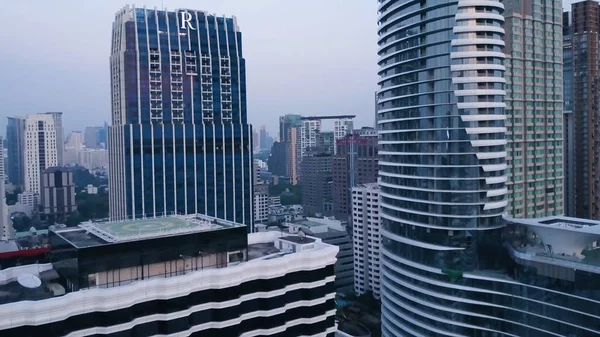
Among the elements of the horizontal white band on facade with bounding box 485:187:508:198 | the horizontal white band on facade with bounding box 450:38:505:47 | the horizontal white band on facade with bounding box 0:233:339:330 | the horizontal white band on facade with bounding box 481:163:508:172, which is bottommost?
the horizontal white band on facade with bounding box 0:233:339:330

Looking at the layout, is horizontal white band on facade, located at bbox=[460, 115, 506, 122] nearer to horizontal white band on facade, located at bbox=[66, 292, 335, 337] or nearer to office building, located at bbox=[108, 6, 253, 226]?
horizontal white band on facade, located at bbox=[66, 292, 335, 337]

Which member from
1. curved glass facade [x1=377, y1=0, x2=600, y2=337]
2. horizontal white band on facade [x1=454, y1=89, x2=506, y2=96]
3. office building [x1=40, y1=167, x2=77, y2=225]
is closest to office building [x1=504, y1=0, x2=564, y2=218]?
curved glass facade [x1=377, y1=0, x2=600, y2=337]

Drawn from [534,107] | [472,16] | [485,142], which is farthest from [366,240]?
[472,16]

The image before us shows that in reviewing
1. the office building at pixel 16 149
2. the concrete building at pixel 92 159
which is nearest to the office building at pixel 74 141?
the concrete building at pixel 92 159

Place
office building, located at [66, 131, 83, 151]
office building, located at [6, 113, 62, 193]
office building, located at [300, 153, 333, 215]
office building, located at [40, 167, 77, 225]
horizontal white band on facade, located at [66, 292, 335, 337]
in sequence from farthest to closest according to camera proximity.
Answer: office building, located at [66, 131, 83, 151]
office building, located at [6, 113, 62, 193]
office building, located at [300, 153, 333, 215]
office building, located at [40, 167, 77, 225]
horizontal white band on facade, located at [66, 292, 335, 337]

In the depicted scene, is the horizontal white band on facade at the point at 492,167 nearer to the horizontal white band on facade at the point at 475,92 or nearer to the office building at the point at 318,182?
the horizontal white band on facade at the point at 475,92

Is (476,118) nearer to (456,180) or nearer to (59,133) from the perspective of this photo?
(456,180)
